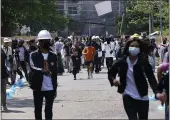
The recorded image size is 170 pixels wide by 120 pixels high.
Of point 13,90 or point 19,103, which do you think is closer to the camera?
point 19,103

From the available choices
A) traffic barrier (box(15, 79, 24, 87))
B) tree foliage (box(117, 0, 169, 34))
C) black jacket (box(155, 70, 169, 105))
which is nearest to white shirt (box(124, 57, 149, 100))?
black jacket (box(155, 70, 169, 105))

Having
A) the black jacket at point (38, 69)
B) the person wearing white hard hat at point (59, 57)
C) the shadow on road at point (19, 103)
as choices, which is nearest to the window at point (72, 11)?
the person wearing white hard hat at point (59, 57)

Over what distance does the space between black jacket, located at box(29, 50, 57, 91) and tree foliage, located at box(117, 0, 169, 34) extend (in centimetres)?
3363

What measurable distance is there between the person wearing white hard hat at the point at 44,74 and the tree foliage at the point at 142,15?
3366cm

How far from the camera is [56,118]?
1133 centimetres

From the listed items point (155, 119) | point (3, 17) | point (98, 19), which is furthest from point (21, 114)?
point (98, 19)

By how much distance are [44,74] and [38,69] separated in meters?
0.13

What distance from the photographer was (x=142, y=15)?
227 feet

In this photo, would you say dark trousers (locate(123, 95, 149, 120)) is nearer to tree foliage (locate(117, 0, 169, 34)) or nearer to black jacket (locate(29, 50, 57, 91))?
black jacket (locate(29, 50, 57, 91))

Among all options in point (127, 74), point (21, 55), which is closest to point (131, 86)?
point (127, 74)

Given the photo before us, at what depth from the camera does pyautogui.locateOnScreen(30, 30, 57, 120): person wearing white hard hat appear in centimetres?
891

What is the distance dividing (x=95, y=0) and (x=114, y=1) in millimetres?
5169

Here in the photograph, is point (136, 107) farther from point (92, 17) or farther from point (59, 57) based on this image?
point (92, 17)

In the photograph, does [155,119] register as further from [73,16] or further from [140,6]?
[73,16]
